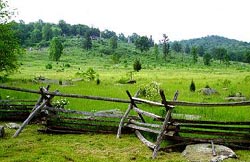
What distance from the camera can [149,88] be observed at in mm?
22234

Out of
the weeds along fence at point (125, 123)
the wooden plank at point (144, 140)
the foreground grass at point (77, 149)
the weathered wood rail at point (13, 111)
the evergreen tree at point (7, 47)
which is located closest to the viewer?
the foreground grass at point (77, 149)

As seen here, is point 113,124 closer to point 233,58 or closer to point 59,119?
point 59,119

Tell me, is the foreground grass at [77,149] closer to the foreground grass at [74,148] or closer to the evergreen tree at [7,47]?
the foreground grass at [74,148]

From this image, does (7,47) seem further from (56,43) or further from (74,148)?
(56,43)

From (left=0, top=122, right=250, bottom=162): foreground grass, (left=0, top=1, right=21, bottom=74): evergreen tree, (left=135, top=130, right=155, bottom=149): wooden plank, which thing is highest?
(left=0, top=1, right=21, bottom=74): evergreen tree

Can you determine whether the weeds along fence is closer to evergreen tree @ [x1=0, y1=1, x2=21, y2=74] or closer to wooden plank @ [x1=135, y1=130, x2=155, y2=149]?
wooden plank @ [x1=135, y1=130, x2=155, y2=149]

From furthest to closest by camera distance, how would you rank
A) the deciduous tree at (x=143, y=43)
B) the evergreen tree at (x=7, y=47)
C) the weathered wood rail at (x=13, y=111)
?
1. the deciduous tree at (x=143, y=43)
2. the evergreen tree at (x=7, y=47)
3. the weathered wood rail at (x=13, y=111)

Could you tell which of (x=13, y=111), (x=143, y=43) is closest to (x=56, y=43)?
(x=143, y=43)

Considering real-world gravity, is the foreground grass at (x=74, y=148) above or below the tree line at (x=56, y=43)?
below

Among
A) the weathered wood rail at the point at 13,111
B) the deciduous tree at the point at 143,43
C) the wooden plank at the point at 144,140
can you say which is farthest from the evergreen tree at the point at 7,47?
the deciduous tree at the point at 143,43

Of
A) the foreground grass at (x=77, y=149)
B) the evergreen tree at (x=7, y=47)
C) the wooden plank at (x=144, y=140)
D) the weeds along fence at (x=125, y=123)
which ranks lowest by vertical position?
the foreground grass at (x=77, y=149)

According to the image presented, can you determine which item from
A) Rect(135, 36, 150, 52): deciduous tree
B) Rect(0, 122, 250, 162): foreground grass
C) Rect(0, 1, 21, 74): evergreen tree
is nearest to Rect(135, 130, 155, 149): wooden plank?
Rect(0, 122, 250, 162): foreground grass

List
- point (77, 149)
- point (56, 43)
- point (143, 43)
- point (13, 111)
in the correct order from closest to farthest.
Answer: point (77, 149) < point (13, 111) < point (56, 43) < point (143, 43)

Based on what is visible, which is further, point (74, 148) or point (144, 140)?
point (144, 140)
